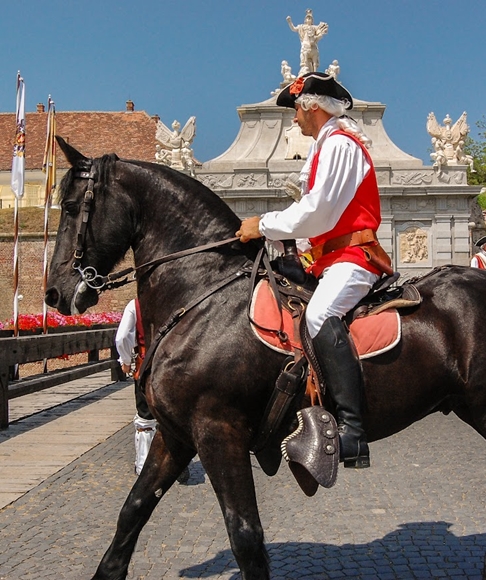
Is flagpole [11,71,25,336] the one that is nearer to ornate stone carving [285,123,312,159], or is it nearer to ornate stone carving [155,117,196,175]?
ornate stone carving [155,117,196,175]

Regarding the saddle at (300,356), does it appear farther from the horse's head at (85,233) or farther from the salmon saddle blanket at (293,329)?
the horse's head at (85,233)

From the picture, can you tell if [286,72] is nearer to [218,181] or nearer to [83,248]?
[218,181]

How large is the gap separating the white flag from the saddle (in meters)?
15.5

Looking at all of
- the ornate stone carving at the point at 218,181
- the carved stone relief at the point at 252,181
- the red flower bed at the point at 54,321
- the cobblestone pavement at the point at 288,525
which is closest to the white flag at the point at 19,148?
the red flower bed at the point at 54,321

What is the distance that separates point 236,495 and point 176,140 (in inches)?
1352

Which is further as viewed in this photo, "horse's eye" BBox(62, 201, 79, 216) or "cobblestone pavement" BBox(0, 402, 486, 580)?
"cobblestone pavement" BBox(0, 402, 486, 580)

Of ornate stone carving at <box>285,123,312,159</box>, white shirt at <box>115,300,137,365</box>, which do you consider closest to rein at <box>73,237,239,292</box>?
white shirt at <box>115,300,137,365</box>

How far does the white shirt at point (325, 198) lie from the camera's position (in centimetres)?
344

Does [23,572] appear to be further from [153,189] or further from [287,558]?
[153,189]

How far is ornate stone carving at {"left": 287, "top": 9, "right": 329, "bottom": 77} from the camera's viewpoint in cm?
3738

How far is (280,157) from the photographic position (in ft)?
121

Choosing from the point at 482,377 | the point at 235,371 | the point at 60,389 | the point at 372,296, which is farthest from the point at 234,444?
the point at 60,389

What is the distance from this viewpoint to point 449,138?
36.3 metres

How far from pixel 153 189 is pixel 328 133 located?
90cm
